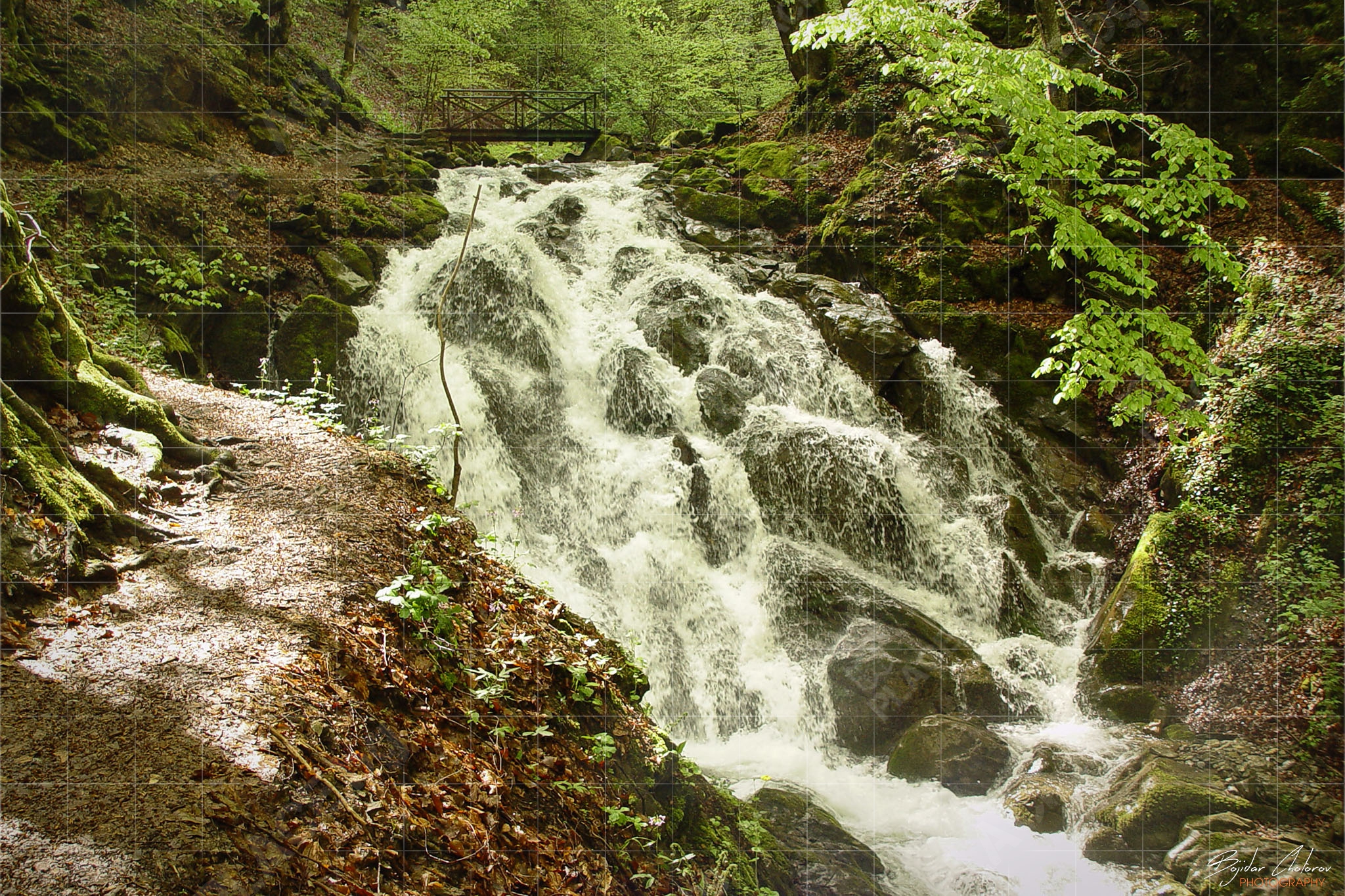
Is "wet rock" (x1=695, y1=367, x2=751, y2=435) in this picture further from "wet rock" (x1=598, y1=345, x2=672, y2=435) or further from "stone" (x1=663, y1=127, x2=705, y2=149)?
"stone" (x1=663, y1=127, x2=705, y2=149)

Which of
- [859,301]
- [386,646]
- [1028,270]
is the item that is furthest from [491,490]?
[1028,270]

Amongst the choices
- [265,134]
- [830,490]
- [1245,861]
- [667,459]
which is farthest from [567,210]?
[1245,861]

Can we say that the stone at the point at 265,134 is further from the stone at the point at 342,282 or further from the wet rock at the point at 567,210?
the wet rock at the point at 567,210

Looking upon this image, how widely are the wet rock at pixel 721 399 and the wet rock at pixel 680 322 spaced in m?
0.41

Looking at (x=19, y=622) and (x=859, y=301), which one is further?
(x=859, y=301)

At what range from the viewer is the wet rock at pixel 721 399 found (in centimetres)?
783

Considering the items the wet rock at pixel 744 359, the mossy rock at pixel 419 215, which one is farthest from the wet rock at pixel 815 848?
the mossy rock at pixel 419 215

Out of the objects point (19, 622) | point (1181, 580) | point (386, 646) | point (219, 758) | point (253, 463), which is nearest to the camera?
point (219, 758)

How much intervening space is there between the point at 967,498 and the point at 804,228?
5702mm

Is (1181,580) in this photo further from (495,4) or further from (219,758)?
(495,4)

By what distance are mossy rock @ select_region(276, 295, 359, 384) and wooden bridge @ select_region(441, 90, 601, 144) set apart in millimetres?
5804

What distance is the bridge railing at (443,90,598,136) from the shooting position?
11.5 meters

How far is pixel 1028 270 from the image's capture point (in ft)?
29.5

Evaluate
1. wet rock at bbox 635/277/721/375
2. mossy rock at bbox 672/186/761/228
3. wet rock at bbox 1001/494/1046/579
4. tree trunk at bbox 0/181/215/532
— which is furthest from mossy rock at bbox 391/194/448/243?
wet rock at bbox 1001/494/1046/579
